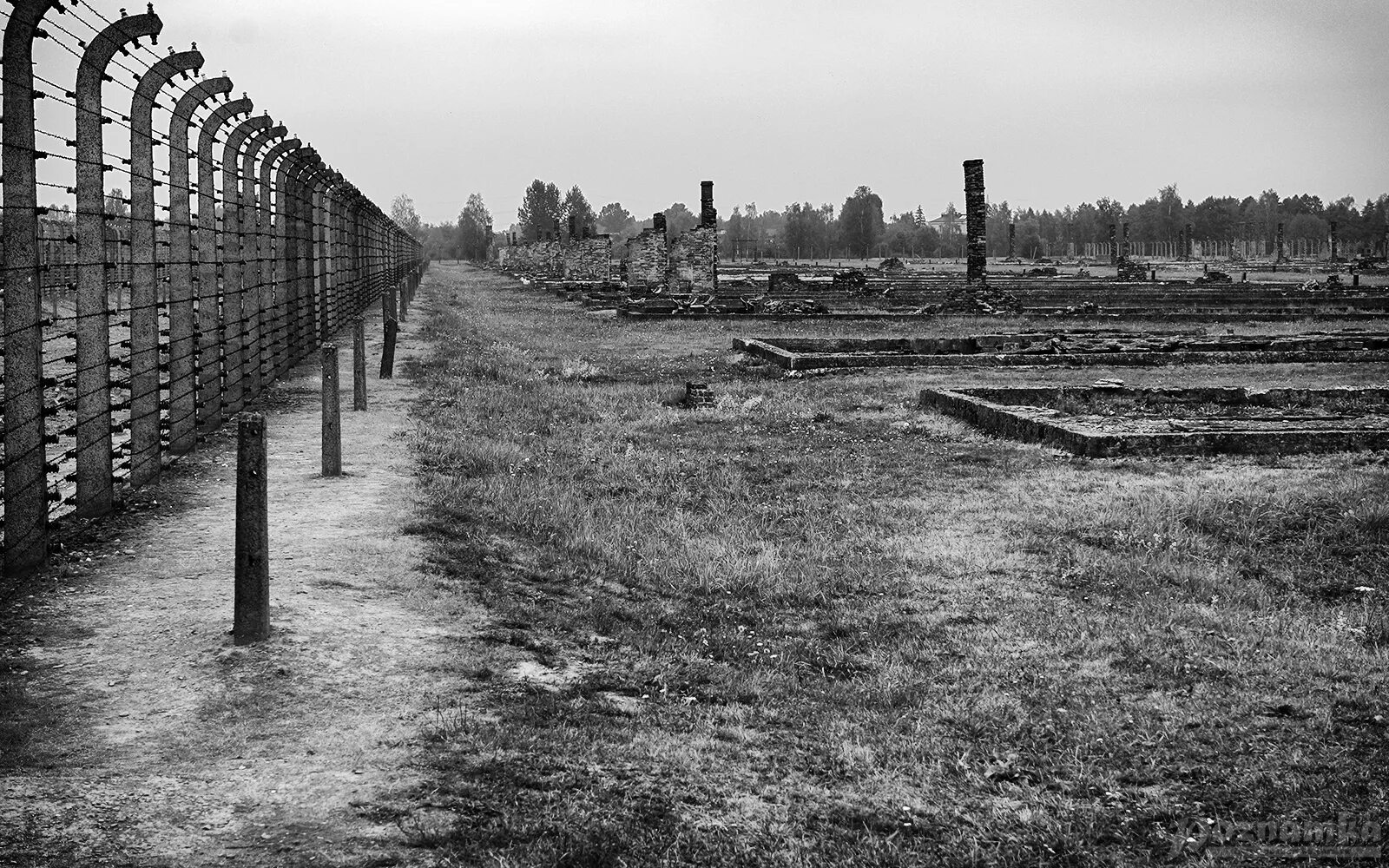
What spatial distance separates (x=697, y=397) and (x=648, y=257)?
3183 cm

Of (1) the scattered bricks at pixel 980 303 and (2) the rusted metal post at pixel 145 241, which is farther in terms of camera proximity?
(1) the scattered bricks at pixel 980 303

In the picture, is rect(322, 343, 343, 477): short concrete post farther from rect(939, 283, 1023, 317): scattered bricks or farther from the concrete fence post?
rect(939, 283, 1023, 317): scattered bricks

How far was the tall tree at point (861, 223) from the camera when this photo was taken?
11988cm

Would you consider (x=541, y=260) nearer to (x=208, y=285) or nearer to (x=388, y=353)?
(x=388, y=353)

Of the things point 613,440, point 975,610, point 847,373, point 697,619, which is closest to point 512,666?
point 697,619

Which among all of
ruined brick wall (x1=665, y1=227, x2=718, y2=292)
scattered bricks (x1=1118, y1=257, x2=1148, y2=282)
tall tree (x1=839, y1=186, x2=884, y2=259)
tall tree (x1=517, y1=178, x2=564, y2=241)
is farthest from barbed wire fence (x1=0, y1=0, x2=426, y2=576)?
tall tree (x1=517, y1=178, x2=564, y2=241)

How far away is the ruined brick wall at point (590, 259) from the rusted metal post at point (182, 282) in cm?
4328

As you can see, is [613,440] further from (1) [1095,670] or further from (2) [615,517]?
(1) [1095,670]

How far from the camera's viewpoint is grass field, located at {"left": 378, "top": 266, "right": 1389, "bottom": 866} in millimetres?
4238

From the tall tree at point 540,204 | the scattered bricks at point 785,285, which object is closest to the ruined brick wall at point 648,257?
the scattered bricks at point 785,285

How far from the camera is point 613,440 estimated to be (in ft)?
40.4

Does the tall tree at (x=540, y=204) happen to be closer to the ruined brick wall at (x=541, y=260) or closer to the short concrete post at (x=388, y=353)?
the ruined brick wall at (x=541, y=260)

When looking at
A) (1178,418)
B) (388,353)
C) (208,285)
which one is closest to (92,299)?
(208,285)

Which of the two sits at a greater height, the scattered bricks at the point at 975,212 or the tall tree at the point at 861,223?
the tall tree at the point at 861,223
